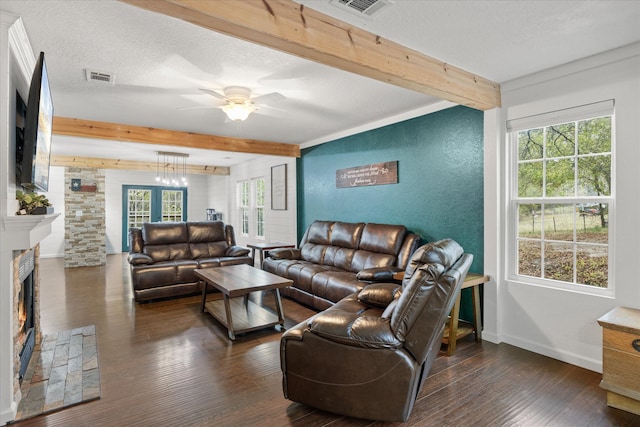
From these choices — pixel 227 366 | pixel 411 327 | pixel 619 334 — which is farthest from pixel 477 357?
pixel 227 366

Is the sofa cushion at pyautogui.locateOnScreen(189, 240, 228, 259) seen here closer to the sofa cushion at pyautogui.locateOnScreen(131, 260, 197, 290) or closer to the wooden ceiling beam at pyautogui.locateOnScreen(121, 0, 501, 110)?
the sofa cushion at pyautogui.locateOnScreen(131, 260, 197, 290)

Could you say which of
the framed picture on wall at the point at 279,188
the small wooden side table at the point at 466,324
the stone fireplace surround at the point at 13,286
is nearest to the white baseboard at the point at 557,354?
the small wooden side table at the point at 466,324

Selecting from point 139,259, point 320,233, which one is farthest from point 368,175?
point 139,259

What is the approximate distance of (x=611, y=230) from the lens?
2.61m

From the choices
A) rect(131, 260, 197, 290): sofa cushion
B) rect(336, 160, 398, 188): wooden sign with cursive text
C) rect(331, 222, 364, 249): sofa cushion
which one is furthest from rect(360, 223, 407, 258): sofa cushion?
rect(131, 260, 197, 290): sofa cushion

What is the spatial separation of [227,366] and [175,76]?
247cm

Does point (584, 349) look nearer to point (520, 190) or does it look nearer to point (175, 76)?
point (520, 190)

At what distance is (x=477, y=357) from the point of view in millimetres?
2918

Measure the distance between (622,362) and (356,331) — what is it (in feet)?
5.66

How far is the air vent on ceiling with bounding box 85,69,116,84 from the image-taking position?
9.39 ft

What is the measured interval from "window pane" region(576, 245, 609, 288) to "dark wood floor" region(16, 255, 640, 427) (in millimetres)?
707

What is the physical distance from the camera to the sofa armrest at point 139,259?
4.67m

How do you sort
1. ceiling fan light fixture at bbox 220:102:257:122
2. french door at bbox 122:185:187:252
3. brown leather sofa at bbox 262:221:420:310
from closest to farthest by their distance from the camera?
ceiling fan light fixture at bbox 220:102:257:122
brown leather sofa at bbox 262:221:420:310
french door at bbox 122:185:187:252

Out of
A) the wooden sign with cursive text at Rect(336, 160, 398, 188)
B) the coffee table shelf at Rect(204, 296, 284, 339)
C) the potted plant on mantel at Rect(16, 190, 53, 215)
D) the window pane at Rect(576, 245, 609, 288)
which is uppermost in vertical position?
the wooden sign with cursive text at Rect(336, 160, 398, 188)
